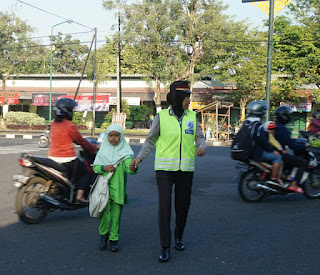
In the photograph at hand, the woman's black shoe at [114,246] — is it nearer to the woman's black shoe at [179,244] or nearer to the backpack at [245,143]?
the woman's black shoe at [179,244]

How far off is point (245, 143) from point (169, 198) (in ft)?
10.3

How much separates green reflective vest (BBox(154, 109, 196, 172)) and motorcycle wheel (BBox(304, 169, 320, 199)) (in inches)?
166

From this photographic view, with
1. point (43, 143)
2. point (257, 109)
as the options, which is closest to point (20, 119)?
point (43, 143)

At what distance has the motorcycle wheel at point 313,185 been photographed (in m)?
8.20

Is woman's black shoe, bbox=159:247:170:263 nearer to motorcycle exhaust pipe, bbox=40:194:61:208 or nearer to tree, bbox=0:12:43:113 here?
motorcycle exhaust pipe, bbox=40:194:61:208

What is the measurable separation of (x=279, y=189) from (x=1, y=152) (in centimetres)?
1125

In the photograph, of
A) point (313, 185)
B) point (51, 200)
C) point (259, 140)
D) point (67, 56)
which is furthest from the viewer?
point (67, 56)

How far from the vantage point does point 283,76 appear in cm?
3806

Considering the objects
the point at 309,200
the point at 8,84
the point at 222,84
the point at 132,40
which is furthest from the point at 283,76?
the point at 309,200

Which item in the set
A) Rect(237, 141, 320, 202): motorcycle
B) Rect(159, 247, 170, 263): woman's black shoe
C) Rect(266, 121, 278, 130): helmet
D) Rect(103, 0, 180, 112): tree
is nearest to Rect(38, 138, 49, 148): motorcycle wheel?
Rect(237, 141, 320, 202): motorcycle

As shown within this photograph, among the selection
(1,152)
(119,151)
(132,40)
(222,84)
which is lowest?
(1,152)

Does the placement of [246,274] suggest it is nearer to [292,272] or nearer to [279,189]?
[292,272]

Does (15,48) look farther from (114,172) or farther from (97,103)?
(114,172)

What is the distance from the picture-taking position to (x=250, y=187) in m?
7.67
